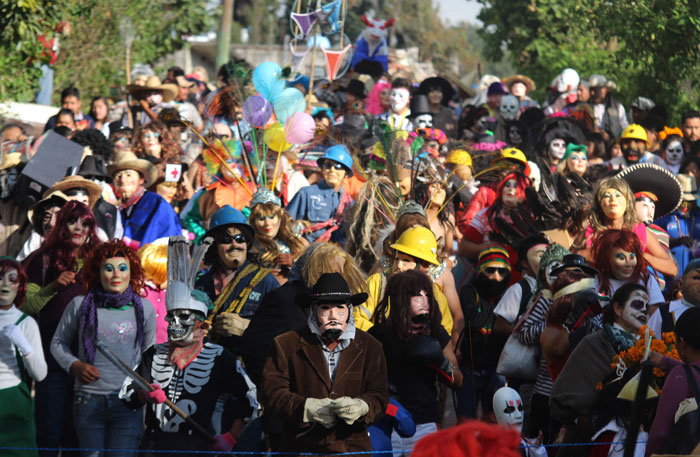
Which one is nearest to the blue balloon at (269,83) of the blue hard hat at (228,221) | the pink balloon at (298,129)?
the pink balloon at (298,129)

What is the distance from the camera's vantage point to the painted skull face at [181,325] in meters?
6.29

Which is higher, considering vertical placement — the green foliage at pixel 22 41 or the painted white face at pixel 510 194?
the green foliage at pixel 22 41

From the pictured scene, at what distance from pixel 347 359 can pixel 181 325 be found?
1.13 meters

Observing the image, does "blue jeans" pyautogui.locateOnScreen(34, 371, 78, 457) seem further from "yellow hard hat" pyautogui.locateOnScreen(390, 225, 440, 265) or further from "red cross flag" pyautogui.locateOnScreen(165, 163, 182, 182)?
"red cross flag" pyautogui.locateOnScreen(165, 163, 182, 182)

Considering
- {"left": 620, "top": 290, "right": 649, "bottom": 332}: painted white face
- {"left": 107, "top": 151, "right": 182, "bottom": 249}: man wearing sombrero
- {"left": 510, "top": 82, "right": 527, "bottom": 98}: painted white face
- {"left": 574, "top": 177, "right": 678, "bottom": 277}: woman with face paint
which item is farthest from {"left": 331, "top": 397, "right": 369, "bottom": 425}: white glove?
{"left": 510, "top": 82, "right": 527, "bottom": 98}: painted white face

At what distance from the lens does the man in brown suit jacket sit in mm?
5516

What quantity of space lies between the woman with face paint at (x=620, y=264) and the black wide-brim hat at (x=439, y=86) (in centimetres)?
822

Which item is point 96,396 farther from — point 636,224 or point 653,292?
point 636,224

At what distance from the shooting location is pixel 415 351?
6.36 meters

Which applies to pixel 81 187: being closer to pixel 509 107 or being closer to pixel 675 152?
pixel 675 152

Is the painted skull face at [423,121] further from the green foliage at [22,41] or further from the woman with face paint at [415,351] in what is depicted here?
the woman with face paint at [415,351]

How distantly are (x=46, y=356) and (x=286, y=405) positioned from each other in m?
2.57

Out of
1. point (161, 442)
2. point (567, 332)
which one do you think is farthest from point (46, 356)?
point (567, 332)

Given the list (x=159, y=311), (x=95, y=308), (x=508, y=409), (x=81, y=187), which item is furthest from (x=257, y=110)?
(x=508, y=409)
